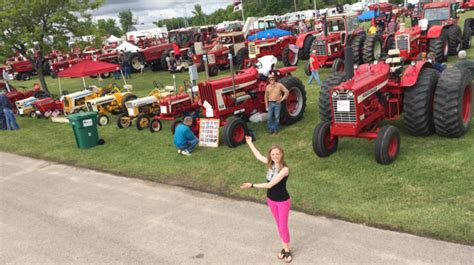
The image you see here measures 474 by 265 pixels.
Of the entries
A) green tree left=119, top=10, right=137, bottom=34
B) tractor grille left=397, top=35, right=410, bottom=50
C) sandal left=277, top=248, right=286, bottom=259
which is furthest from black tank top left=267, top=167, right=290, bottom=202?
green tree left=119, top=10, right=137, bottom=34

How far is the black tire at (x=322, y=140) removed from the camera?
7074 millimetres

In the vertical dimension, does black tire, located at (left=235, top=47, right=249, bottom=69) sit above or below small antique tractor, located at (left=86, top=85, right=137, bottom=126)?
above

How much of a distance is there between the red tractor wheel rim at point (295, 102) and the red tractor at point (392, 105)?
93.2 inches

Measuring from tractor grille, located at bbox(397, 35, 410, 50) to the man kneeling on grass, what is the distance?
28.8 ft

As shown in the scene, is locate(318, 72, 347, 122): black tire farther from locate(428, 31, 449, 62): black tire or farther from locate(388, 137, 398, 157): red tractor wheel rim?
locate(428, 31, 449, 62): black tire

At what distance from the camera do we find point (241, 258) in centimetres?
457

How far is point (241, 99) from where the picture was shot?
9.55 meters

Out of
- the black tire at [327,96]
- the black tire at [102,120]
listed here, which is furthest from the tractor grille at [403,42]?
the black tire at [102,120]

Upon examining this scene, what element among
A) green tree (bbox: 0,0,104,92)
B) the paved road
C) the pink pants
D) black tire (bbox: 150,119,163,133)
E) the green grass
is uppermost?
green tree (bbox: 0,0,104,92)

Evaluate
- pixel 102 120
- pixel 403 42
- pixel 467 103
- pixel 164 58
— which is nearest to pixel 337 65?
pixel 403 42

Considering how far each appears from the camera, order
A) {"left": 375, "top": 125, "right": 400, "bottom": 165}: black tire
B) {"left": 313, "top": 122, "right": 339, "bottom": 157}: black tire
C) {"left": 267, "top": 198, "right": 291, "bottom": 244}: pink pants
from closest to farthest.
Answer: {"left": 267, "top": 198, "right": 291, "bottom": 244}: pink pants → {"left": 375, "top": 125, "right": 400, "bottom": 165}: black tire → {"left": 313, "top": 122, "right": 339, "bottom": 157}: black tire

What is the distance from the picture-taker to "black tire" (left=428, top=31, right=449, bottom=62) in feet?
46.5

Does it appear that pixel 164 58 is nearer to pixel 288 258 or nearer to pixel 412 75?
pixel 412 75

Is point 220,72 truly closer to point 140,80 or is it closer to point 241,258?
point 140,80
